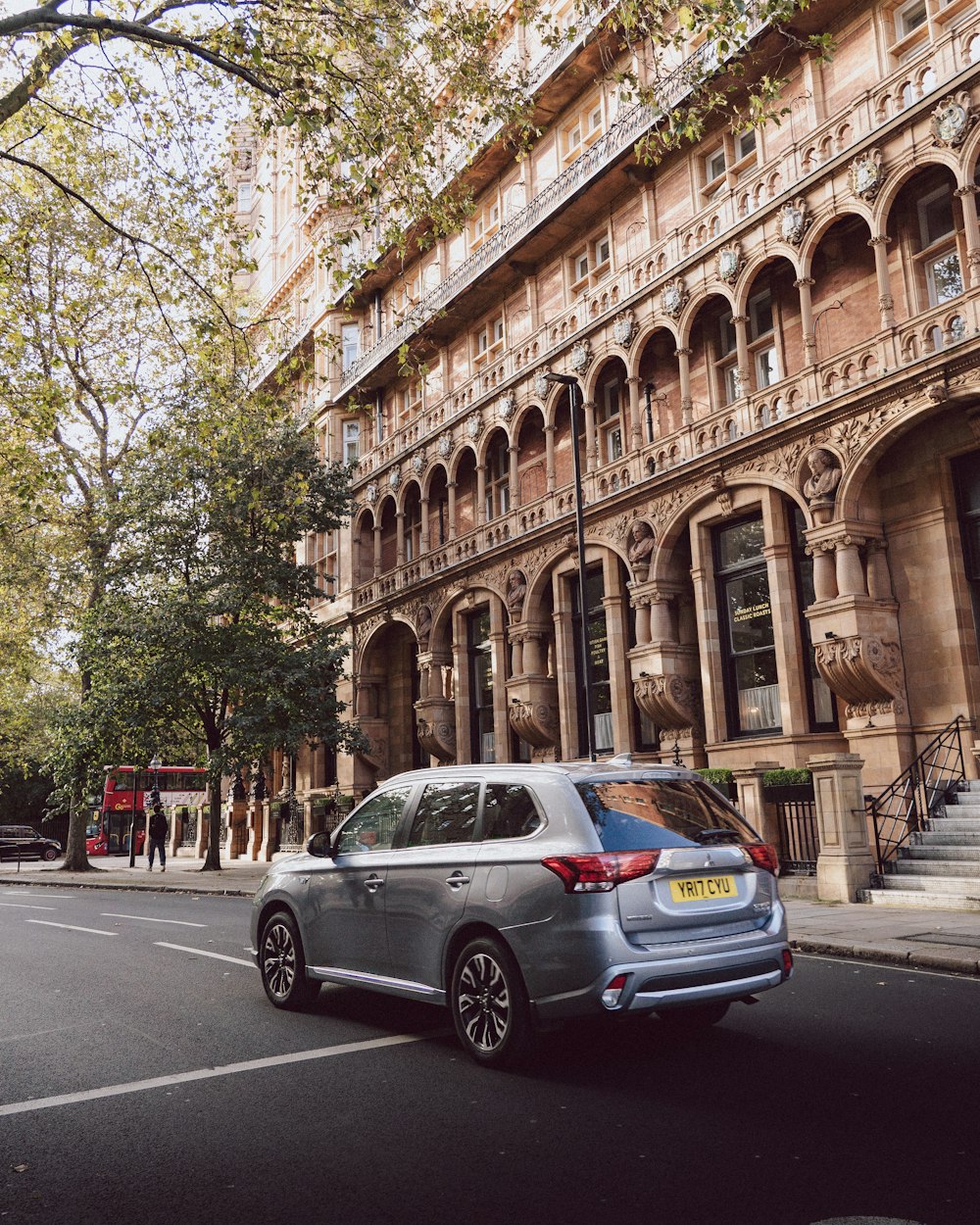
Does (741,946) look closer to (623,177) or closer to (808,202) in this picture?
(808,202)

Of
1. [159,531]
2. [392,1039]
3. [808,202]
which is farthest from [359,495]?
[392,1039]

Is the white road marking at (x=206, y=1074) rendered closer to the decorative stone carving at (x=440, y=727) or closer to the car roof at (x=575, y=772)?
the car roof at (x=575, y=772)

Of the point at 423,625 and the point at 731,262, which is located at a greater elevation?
the point at 731,262

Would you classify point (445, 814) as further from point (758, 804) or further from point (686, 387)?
point (686, 387)

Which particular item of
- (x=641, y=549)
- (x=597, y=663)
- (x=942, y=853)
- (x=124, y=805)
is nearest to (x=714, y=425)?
(x=641, y=549)

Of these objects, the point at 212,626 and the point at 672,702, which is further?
the point at 212,626

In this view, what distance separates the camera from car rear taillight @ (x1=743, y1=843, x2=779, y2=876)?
616cm

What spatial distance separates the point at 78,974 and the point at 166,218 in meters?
10.2

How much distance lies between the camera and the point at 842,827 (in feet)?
45.2

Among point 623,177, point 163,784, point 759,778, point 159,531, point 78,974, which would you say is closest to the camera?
point 78,974

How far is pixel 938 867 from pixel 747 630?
22.0 feet

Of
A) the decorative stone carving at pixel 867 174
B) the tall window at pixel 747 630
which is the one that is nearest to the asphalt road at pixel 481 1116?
the tall window at pixel 747 630

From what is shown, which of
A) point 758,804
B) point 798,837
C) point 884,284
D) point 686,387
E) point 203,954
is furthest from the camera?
point 686,387

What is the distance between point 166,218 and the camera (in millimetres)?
14414
